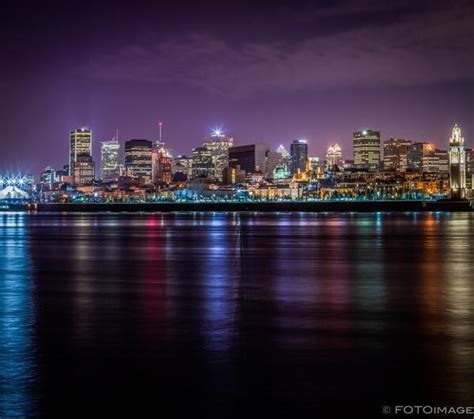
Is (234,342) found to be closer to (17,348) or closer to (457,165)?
(17,348)

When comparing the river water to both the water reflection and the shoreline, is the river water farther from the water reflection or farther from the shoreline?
the shoreline

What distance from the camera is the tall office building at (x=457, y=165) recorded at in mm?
165125

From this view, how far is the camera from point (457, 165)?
545 feet

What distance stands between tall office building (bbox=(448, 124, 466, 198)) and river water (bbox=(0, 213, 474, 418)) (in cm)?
15013

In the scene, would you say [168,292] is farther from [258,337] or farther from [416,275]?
[416,275]

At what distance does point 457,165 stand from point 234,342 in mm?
165132

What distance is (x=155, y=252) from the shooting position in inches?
1264

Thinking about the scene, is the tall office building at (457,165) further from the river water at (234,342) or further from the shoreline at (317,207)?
the river water at (234,342)

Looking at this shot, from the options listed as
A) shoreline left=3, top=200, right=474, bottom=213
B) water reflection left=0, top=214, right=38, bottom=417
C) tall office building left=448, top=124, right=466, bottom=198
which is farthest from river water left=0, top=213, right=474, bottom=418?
tall office building left=448, top=124, right=466, bottom=198

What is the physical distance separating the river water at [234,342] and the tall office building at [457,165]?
5911 inches

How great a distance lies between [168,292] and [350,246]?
65.4 feet

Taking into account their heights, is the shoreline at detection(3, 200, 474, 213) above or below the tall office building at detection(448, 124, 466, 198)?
below

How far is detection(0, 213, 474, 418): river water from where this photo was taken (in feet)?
25.2

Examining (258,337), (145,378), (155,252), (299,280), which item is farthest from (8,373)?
(155,252)
